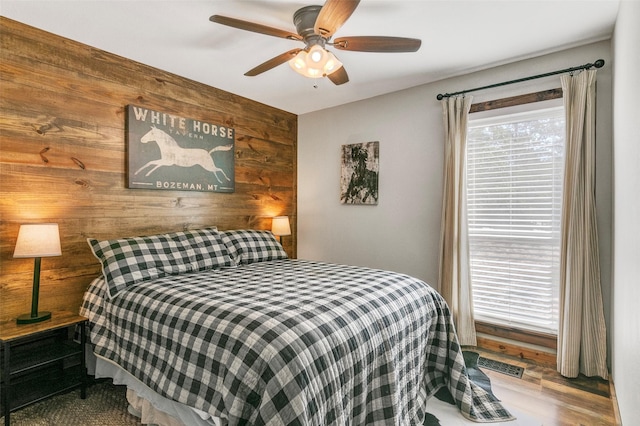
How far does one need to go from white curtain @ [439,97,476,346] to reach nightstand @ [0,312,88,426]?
2.80 m

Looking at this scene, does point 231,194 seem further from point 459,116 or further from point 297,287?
point 459,116

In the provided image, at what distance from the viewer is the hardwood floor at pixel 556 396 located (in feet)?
6.53

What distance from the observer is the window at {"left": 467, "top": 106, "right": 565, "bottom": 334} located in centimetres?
266

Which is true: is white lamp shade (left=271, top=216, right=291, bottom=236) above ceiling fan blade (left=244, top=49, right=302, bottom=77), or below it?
below

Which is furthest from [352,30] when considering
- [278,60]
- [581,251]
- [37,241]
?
[37,241]

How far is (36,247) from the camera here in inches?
81.6

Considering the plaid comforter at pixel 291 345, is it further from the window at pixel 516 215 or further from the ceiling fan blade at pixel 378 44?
the ceiling fan blade at pixel 378 44

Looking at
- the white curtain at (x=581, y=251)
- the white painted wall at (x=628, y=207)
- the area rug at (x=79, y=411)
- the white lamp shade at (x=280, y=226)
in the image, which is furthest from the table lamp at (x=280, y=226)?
the white painted wall at (x=628, y=207)

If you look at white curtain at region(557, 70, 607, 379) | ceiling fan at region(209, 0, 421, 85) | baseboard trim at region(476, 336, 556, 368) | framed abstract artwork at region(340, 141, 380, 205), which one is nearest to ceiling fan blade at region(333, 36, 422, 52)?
ceiling fan at region(209, 0, 421, 85)

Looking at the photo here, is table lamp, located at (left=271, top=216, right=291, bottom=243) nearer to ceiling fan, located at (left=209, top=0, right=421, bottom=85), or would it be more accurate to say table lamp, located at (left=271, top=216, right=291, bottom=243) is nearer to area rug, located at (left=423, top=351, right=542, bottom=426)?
ceiling fan, located at (left=209, top=0, right=421, bottom=85)

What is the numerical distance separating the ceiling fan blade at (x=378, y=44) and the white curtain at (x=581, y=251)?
54.9 inches

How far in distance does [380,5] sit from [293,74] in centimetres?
121

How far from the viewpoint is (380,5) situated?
6.74ft

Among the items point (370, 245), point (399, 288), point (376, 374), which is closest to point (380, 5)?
point (399, 288)
